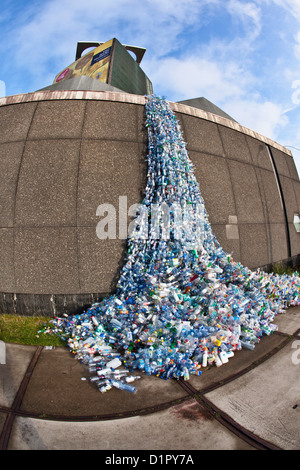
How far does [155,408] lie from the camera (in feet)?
7.86

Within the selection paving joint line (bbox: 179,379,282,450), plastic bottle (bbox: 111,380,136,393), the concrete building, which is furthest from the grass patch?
paving joint line (bbox: 179,379,282,450)

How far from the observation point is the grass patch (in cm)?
362

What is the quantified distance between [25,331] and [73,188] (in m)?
2.22

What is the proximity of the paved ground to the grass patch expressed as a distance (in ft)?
1.17

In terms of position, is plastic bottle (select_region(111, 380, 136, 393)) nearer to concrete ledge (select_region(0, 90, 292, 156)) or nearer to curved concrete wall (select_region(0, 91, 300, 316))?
curved concrete wall (select_region(0, 91, 300, 316))

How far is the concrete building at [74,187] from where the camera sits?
168 inches

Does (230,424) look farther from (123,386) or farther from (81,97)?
(81,97)

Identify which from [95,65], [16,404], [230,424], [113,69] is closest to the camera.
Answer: [230,424]

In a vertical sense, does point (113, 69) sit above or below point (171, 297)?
above

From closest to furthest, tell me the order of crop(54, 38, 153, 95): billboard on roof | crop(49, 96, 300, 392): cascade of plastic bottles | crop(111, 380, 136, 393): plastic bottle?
crop(111, 380, 136, 393): plastic bottle < crop(49, 96, 300, 392): cascade of plastic bottles < crop(54, 38, 153, 95): billboard on roof

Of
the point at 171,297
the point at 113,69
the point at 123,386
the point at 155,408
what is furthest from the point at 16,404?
the point at 113,69

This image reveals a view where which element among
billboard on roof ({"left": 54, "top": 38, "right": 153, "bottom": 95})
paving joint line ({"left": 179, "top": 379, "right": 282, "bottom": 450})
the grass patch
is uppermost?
billboard on roof ({"left": 54, "top": 38, "right": 153, "bottom": 95})
